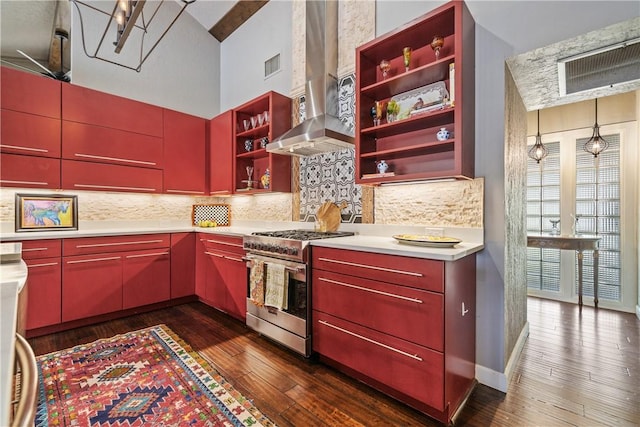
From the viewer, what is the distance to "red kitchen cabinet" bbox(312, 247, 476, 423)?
1668 millimetres

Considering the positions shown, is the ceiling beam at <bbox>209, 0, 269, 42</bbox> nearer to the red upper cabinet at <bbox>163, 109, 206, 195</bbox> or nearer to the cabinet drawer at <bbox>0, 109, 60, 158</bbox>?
the red upper cabinet at <bbox>163, 109, 206, 195</bbox>

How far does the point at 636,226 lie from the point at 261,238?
13.8 feet

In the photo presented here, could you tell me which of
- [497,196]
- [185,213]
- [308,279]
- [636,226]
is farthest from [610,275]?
[185,213]

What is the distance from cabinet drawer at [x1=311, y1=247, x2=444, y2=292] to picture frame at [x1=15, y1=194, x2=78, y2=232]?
2.91 meters

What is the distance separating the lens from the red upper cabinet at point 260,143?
3.44 metres

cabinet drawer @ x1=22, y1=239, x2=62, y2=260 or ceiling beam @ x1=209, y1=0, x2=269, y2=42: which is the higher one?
ceiling beam @ x1=209, y1=0, x2=269, y2=42

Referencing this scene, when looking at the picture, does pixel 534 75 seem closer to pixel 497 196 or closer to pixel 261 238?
pixel 497 196

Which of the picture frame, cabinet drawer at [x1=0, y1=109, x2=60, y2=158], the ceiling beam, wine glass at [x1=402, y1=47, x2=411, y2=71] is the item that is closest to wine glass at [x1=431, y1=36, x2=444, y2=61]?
wine glass at [x1=402, y1=47, x2=411, y2=71]

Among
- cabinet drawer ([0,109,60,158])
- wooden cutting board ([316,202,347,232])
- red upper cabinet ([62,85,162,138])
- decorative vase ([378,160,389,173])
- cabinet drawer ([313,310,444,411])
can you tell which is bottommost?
cabinet drawer ([313,310,444,411])

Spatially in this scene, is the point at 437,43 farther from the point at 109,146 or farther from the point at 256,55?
the point at 109,146

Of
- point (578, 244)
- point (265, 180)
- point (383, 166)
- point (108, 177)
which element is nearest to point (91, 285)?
point (108, 177)

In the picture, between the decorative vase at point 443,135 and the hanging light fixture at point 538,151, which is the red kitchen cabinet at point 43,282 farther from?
the hanging light fixture at point 538,151

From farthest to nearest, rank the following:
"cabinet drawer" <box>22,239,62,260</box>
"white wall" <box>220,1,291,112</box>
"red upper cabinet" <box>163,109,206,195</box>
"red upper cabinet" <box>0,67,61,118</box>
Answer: "red upper cabinet" <box>163,109,206,195</box> < "white wall" <box>220,1,291,112</box> < "red upper cabinet" <box>0,67,61,118</box> < "cabinet drawer" <box>22,239,62,260</box>

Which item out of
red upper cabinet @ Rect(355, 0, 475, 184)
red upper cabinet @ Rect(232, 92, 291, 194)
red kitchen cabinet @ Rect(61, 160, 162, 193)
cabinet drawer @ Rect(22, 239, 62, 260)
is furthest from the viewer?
red upper cabinet @ Rect(232, 92, 291, 194)
